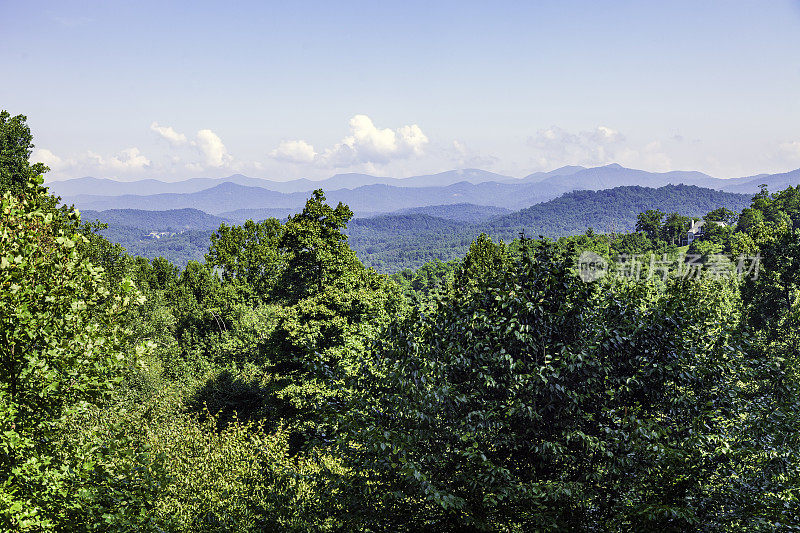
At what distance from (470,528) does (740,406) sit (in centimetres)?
513

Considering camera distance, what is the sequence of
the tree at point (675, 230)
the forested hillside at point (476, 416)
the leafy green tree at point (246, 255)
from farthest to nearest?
the tree at point (675, 230)
the leafy green tree at point (246, 255)
the forested hillside at point (476, 416)

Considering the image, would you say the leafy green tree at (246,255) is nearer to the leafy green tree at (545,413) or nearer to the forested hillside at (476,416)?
the forested hillside at (476,416)

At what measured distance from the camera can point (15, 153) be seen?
28062mm

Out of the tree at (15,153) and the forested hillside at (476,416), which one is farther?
the tree at (15,153)

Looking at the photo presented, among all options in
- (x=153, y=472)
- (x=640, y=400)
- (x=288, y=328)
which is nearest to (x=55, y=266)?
(x=153, y=472)

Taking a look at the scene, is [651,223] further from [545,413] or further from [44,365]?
[44,365]

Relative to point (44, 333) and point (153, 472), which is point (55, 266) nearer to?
point (44, 333)

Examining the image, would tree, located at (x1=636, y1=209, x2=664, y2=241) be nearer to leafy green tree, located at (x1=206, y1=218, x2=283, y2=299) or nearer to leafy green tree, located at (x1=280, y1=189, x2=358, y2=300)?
leafy green tree, located at (x1=206, y1=218, x2=283, y2=299)

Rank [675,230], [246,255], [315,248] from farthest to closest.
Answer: [675,230] → [246,255] → [315,248]

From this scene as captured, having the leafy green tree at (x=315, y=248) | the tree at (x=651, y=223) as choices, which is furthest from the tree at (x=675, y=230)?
the leafy green tree at (x=315, y=248)

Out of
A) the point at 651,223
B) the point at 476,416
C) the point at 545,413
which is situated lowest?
the point at 545,413

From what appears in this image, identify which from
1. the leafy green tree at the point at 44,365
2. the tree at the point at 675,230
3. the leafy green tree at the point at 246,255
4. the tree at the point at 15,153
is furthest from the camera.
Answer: the tree at the point at 675,230

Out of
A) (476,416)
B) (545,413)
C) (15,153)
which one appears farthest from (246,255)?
(545,413)

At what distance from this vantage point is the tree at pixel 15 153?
26828mm
